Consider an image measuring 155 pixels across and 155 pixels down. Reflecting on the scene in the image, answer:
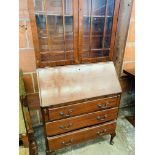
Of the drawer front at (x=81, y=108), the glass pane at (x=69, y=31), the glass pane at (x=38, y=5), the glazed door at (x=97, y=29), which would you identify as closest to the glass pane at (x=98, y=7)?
the glazed door at (x=97, y=29)

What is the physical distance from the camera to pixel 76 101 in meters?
1.25

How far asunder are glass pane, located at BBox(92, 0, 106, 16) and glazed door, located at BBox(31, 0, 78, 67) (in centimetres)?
17

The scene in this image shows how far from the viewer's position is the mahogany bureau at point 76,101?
122cm

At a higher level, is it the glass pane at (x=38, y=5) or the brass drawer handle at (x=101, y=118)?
the glass pane at (x=38, y=5)

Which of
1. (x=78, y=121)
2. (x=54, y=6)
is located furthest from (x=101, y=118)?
(x=54, y=6)

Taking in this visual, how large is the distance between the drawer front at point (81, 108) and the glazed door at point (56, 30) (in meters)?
0.41

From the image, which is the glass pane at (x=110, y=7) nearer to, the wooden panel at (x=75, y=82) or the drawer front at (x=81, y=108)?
the wooden panel at (x=75, y=82)

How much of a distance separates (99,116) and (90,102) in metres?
0.21

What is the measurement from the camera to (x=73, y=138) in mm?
1411

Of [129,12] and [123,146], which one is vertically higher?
[129,12]
